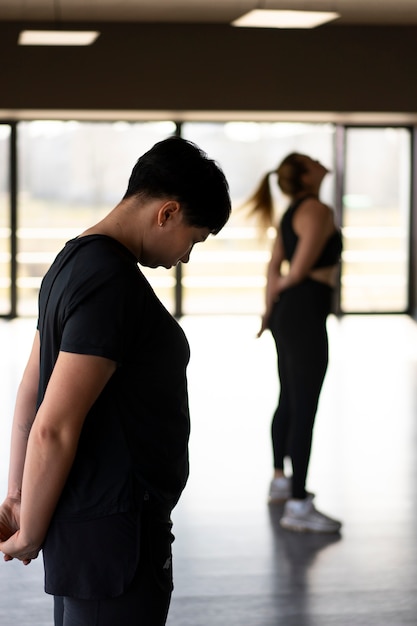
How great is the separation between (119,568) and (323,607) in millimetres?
1791

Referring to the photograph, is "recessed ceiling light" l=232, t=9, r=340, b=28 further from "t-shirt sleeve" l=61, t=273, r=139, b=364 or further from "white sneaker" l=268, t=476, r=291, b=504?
"t-shirt sleeve" l=61, t=273, r=139, b=364

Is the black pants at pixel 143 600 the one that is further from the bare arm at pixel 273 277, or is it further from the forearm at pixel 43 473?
the bare arm at pixel 273 277

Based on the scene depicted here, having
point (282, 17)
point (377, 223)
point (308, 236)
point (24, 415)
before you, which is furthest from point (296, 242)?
point (377, 223)

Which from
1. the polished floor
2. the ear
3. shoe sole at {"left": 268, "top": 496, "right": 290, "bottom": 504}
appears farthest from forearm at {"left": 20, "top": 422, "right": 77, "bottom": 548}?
shoe sole at {"left": 268, "top": 496, "right": 290, "bottom": 504}

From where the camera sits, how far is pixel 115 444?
4.86 ft

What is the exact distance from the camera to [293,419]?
394 centimetres

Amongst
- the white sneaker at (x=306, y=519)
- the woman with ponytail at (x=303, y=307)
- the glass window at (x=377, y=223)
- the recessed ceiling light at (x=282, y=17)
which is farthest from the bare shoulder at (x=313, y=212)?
the glass window at (x=377, y=223)

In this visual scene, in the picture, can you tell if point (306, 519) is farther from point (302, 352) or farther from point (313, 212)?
point (313, 212)

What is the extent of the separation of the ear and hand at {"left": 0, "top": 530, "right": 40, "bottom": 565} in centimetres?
52

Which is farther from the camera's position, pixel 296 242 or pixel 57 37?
pixel 57 37

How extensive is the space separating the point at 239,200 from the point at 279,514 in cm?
835

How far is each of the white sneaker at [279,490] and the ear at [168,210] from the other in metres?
2.97

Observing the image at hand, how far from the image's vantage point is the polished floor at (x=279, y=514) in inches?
123

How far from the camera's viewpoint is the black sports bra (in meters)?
3.95
